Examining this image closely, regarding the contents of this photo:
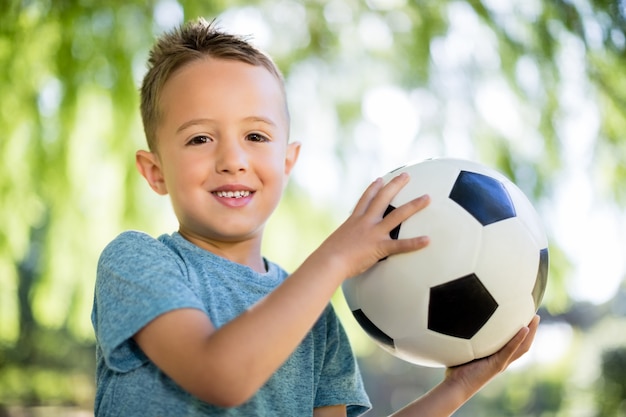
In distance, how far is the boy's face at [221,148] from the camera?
85.3 inches

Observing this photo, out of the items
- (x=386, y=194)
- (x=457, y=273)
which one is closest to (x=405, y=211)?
(x=386, y=194)

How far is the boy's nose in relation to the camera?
2.15m

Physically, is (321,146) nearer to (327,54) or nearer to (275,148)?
(327,54)

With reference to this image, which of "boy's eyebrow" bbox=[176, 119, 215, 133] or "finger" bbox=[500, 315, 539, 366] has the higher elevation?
"boy's eyebrow" bbox=[176, 119, 215, 133]

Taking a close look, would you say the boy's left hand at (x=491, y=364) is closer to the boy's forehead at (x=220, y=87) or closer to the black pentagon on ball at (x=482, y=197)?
the black pentagon on ball at (x=482, y=197)

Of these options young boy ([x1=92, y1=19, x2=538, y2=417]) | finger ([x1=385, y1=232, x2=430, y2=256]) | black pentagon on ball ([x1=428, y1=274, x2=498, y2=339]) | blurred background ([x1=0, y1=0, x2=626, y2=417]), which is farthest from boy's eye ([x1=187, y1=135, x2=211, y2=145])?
blurred background ([x1=0, y1=0, x2=626, y2=417])

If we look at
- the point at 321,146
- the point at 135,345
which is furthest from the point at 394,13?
the point at 135,345

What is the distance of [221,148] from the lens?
7.10 ft

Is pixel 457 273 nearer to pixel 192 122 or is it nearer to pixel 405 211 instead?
pixel 405 211

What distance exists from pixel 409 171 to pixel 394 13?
3.64 m

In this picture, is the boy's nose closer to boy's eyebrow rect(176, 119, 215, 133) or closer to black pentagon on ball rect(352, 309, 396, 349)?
boy's eyebrow rect(176, 119, 215, 133)

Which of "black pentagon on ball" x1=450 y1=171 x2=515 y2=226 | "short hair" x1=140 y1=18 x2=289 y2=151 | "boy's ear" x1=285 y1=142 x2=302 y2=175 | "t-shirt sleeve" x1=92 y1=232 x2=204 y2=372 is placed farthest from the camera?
"boy's ear" x1=285 y1=142 x2=302 y2=175

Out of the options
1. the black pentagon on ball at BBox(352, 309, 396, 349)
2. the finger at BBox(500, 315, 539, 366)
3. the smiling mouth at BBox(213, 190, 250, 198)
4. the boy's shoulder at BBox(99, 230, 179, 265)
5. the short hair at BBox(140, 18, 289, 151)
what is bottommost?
the finger at BBox(500, 315, 539, 366)

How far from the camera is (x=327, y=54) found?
5727 millimetres
